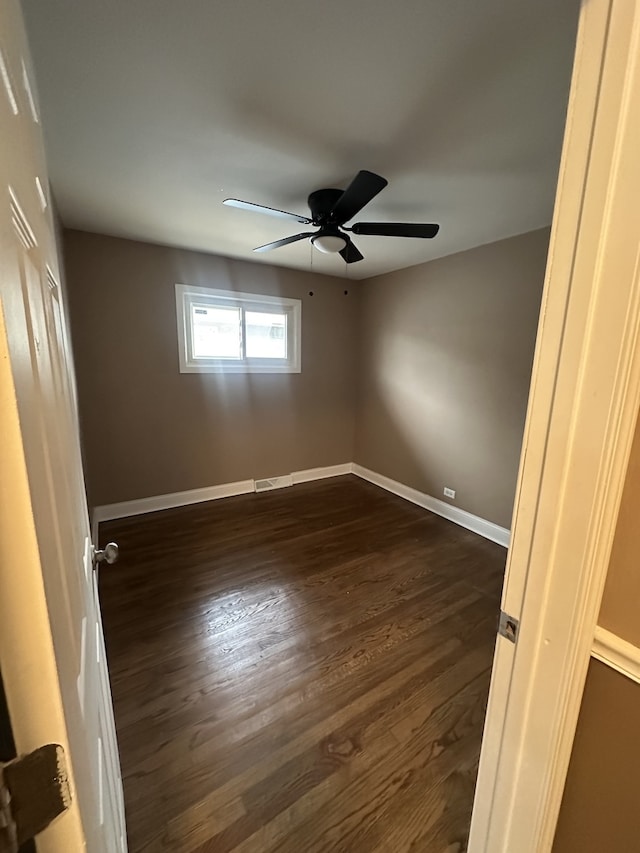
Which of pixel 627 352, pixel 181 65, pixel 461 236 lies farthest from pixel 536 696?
pixel 461 236

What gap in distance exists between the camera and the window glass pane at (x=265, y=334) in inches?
151

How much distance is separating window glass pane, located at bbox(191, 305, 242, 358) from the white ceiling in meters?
1.25

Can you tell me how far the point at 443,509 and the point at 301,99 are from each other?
3.22 metres

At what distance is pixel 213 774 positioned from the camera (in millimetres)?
1334

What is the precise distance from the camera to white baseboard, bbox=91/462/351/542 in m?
3.28

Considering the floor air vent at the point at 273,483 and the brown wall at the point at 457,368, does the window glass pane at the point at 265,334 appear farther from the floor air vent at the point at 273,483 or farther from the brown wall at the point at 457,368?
the floor air vent at the point at 273,483

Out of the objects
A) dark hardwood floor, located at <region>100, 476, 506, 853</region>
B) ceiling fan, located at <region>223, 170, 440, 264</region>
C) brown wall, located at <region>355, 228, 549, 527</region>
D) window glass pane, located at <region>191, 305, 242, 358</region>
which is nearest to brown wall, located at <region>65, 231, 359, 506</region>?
window glass pane, located at <region>191, 305, 242, 358</region>

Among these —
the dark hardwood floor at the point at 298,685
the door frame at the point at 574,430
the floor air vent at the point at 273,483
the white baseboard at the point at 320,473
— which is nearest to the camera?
the door frame at the point at 574,430

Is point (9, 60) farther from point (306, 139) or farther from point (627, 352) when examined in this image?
point (306, 139)

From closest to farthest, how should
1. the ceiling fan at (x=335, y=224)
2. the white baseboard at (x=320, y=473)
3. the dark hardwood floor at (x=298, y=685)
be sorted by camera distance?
the dark hardwood floor at (x=298, y=685) → the ceiling fan at (x=335, y=224) → the white baseboard at (x=320, y=473)

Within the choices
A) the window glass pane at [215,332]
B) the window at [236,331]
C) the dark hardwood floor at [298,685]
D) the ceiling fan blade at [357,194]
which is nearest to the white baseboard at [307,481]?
the dark hardwood floor at [298,685]

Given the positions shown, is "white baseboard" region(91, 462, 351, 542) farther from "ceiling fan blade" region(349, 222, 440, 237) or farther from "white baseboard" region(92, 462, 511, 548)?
"ceiling fan blade" region(349, 222, 440, 237)

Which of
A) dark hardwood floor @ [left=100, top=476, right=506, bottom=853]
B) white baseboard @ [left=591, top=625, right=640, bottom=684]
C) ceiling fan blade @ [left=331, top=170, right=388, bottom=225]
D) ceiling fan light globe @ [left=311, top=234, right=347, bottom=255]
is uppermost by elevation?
ceiling fan blade @ [left=331, top=170, right=388, bottom=225]

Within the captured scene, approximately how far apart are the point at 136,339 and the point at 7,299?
3262 mm
